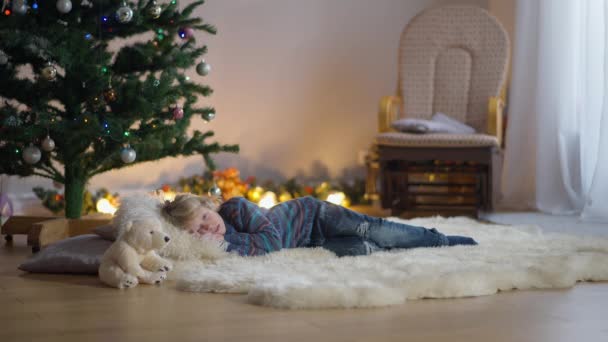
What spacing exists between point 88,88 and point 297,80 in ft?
7.55

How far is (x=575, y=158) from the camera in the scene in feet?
14.5

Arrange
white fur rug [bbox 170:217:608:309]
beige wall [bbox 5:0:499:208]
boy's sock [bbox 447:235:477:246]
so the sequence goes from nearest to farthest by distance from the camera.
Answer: white fur rug [bbox 170:217:608:309], boy's sock [bbox 447:235:477:246], beige wall [bbox 5:0:499:208]

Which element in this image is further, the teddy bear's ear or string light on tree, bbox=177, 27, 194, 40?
string light on tree, bbox=177, 27, 194, 40

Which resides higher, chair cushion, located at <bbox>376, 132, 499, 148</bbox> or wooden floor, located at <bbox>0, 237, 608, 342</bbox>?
chair cushion, located at <bbox>376, 132, 499, 148</bbox>

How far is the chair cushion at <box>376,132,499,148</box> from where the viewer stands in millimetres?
4055

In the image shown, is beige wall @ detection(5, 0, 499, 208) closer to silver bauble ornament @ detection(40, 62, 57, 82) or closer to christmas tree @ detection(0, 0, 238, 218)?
christmas tree @ detection(0, 0, 238, 218)

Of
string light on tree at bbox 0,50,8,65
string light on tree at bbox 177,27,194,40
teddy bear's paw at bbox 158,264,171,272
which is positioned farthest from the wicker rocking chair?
teddy bear's paw at bbox 158,264,171,272

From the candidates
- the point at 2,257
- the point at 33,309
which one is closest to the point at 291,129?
the point at 2,257

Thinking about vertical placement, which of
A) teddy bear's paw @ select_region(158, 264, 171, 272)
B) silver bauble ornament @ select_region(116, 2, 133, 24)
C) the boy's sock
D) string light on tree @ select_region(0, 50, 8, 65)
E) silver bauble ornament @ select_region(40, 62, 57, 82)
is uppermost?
silver bauble ornament @ select_region(116, 2, 133, 24)

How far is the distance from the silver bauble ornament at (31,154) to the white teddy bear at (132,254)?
2.85 ft

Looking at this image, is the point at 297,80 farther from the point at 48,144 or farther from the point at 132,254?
the point at 132,254

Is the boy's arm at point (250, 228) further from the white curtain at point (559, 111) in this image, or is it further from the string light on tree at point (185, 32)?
the white curtain at point (559, 111)

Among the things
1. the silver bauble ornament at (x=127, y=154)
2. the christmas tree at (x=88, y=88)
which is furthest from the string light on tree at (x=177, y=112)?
the silver bauble ornament at (x=127, y=154)

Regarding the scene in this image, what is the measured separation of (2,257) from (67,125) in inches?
20.5
